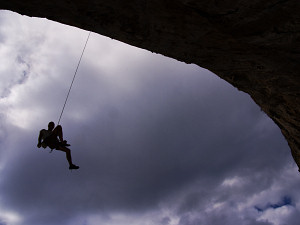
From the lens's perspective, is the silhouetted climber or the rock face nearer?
the rock face

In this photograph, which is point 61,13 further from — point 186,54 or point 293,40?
point 293,40

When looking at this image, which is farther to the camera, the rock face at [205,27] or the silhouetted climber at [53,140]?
the silhouetted climber at [53,140]

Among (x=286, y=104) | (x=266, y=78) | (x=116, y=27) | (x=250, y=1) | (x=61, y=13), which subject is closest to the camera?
(x=250, y=1)

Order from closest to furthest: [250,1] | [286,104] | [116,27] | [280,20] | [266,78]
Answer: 1. [250,1]
2. [280,20]
3. [116,27]
4. [266,78]
5. [286,104]

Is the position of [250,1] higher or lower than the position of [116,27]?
lower

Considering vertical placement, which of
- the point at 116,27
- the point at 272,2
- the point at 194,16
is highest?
the point at 116,27

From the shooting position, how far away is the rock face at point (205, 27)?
5.36 meters

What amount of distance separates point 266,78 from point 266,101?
2239mm

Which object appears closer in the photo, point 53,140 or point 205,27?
point 205,27

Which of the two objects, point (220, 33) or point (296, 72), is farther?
point (296, 72)

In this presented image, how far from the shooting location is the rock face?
5.36m

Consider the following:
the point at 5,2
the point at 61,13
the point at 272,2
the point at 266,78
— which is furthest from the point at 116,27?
the point at 266,78

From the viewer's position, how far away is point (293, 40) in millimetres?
6117

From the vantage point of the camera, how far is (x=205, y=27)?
602cm
